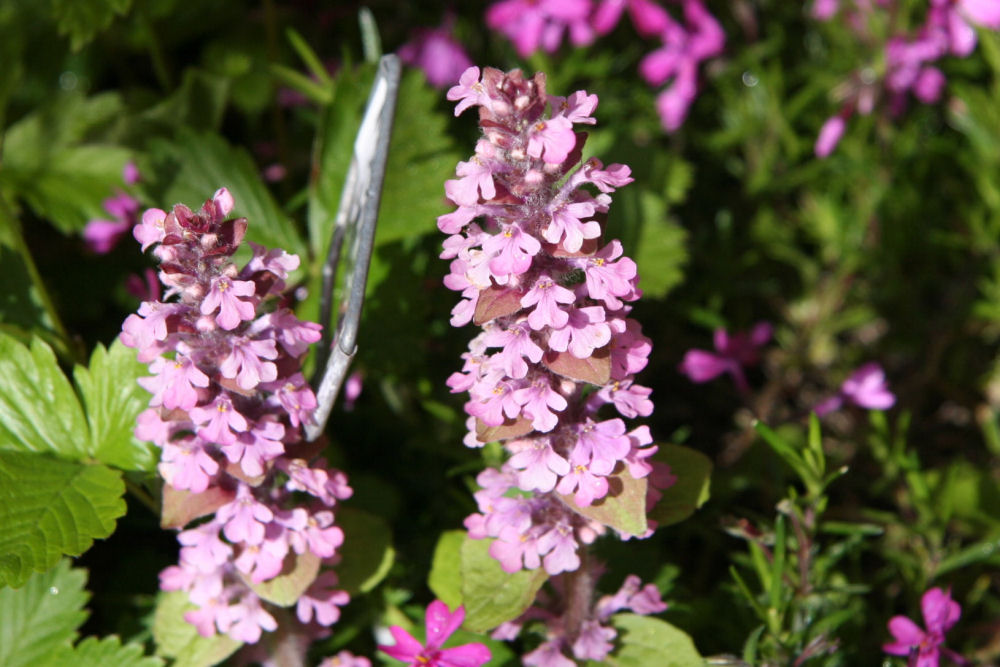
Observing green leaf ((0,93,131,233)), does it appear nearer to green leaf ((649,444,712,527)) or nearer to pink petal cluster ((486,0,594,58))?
pink petal cluster ((486,0,594,58))

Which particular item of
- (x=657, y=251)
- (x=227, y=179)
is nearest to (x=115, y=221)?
(x=227, y=179)

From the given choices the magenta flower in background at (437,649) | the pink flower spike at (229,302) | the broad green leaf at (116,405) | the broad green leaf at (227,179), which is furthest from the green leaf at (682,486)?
the broad green leaf at (227,179)

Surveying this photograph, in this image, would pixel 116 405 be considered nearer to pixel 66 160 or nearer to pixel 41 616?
pixel 41 616

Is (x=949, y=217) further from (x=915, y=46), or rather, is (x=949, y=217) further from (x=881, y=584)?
(x=881, y=584)

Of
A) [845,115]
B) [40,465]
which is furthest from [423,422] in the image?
[845,115]

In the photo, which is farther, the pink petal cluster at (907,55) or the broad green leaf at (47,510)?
the pink petal cluster at (907,55)

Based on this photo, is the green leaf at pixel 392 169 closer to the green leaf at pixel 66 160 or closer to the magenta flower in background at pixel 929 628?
the green leaf at pixel 66 160
